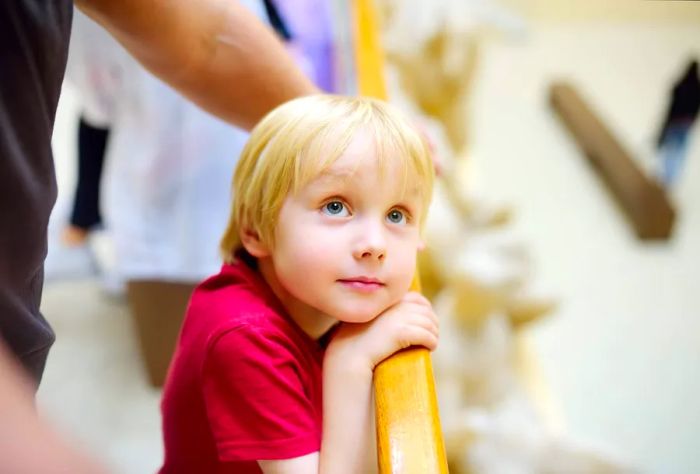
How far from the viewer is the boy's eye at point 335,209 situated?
0.50 m

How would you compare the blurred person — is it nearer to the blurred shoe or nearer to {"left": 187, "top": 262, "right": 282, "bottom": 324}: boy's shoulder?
{"left": 187, "top": 262, "right": 282, "bottom": 324}: boy's shoulder

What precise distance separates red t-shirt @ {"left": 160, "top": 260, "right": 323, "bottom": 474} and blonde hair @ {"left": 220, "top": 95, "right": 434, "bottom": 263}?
0.06m

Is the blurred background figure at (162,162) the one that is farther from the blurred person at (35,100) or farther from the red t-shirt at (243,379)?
the red t-shirt at (243,379)

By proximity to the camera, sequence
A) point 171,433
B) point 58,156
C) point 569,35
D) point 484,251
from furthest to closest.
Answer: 1. point 569,35
2. point 58,156
3. point 484,251
4. point 171,433

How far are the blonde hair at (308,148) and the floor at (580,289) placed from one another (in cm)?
52

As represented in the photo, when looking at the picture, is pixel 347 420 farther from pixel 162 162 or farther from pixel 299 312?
pixel 162 162

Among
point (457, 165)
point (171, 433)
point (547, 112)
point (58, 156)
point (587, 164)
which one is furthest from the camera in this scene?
point (547, 112)

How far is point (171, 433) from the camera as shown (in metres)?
0.60

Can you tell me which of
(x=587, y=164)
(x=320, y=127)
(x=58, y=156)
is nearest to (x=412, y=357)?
(x=320, y=127)

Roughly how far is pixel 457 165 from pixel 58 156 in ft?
3.25

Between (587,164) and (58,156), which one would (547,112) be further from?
(58,156)

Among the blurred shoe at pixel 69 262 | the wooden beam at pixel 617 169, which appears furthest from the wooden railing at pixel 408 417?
the wooden beam at pixel 617 169

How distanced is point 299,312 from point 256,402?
0.10 meters

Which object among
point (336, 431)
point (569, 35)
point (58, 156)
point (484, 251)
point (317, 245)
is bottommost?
point (58, 156)
